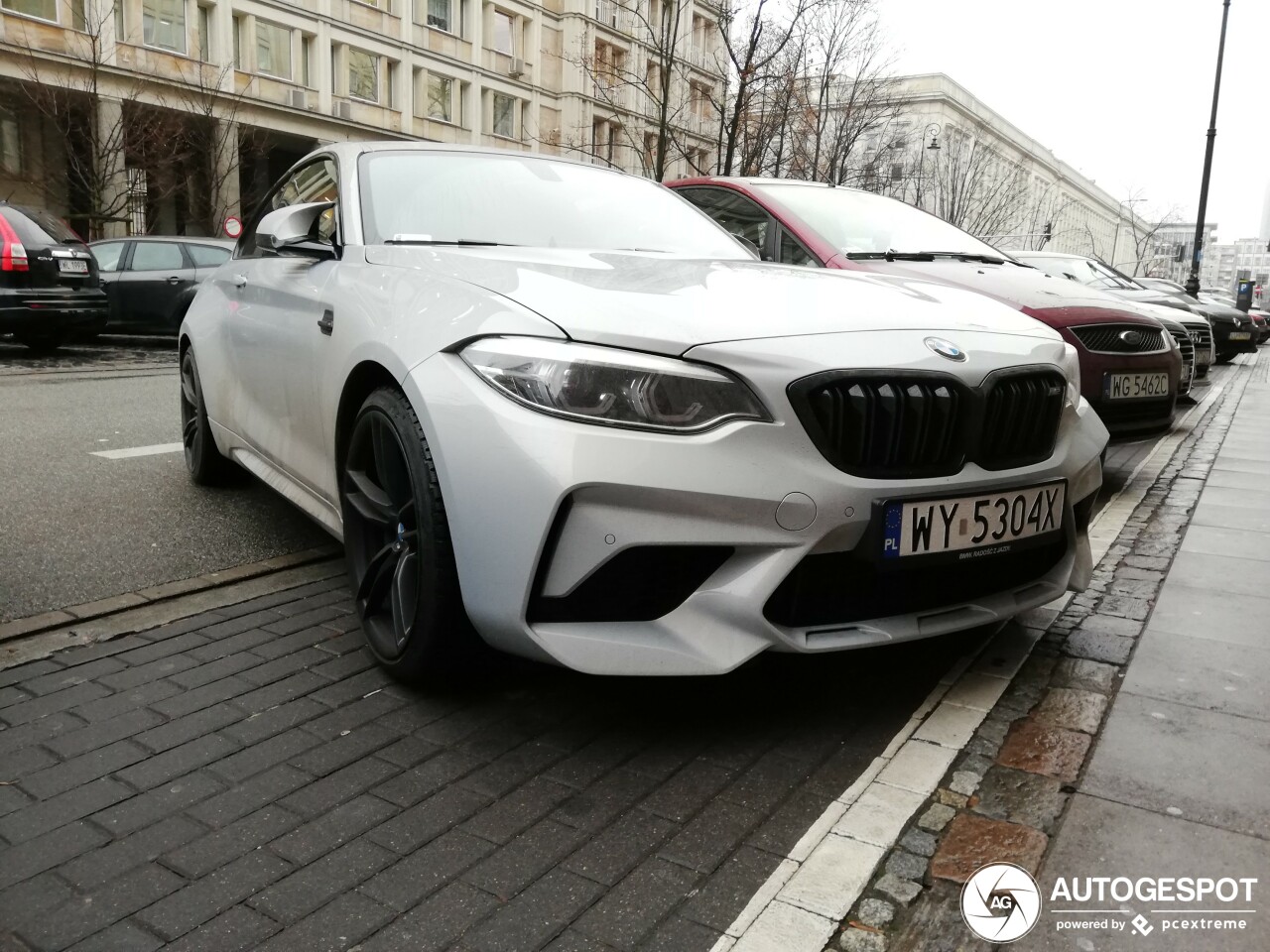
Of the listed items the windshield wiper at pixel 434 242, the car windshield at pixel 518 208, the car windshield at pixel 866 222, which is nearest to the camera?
the windshield wiper at pixel 434 242

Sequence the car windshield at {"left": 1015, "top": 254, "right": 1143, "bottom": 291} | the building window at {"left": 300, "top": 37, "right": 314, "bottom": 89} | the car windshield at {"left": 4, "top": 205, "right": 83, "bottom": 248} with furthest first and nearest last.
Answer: the building window at {"left": 300, "top": 37, "right": 314, "bottom": 89}
the car windshield at {"left": 4, "top": 205, "right": 83, "bottom": 248}
the car windshield at {"left": 1015, "top": 254, "right": 1143, "bottom": 291}

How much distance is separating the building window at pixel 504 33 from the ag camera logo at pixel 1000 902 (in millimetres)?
44385

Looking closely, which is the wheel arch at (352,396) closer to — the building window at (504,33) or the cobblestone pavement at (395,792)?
the cobblestone pavement at (395,792)

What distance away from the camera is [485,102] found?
138ft

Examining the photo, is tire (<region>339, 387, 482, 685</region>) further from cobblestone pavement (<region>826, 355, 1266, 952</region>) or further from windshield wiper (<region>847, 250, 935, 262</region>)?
windshield wiper (<region>847, 250, 935, 262</region>)

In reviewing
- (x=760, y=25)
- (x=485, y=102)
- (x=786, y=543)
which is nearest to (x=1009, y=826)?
(x=786, y=543)

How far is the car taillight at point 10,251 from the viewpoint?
1120 cm

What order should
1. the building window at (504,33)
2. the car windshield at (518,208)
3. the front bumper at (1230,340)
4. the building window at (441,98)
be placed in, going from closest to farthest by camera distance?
the car windshield at (518,208)
the front bumper at (1230,340)
the building window at (441,98)
the building window at (504,33)

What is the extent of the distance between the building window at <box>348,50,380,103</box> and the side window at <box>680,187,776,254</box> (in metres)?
34.2

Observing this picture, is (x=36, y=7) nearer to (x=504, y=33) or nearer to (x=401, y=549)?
(x=504, y=33)

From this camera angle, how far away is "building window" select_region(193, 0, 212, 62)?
1254 inches

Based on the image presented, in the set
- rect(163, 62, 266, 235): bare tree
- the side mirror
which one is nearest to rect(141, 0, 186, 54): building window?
rect(163, 62, 266, 235): bare tree

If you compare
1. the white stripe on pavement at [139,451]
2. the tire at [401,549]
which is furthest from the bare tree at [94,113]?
the tire at [401,549]

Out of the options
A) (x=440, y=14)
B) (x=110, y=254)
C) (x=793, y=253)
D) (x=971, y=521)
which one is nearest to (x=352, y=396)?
(x=971, y=521)
